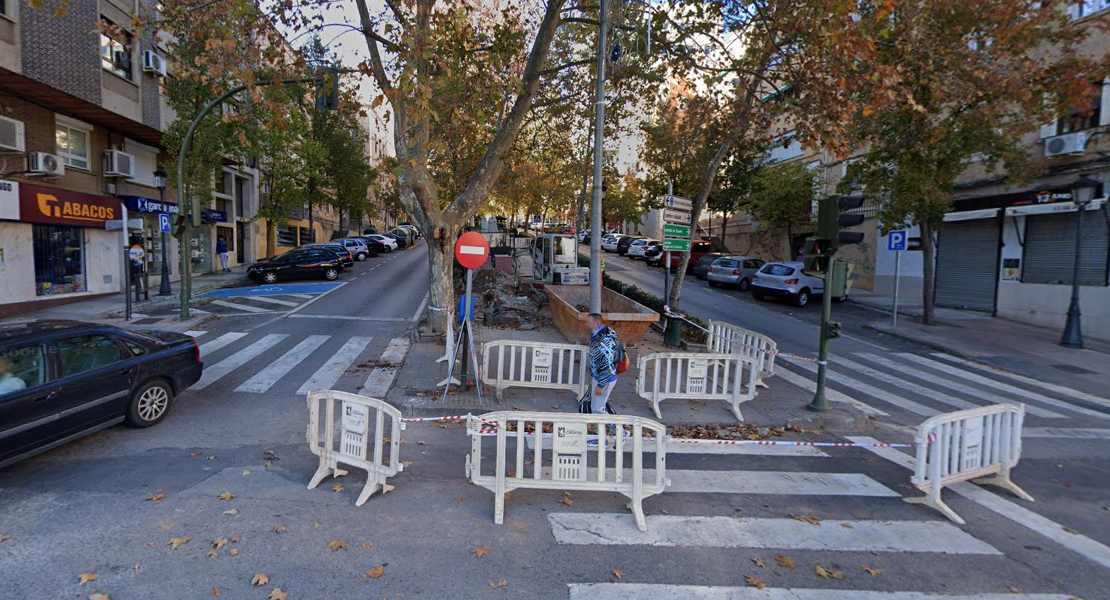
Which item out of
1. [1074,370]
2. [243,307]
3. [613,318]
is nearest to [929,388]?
[1074,370]

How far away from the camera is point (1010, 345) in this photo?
47.2 ft

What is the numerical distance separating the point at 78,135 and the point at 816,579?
2359 cm

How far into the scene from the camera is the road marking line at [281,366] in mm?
8883

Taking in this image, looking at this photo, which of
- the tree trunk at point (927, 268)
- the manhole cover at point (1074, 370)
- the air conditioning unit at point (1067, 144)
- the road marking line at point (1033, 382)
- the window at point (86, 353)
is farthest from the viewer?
the tree trunk at point (927, 268)

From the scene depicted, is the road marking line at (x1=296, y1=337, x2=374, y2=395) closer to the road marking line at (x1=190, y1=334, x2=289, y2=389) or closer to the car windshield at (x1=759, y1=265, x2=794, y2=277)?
the road marking line at (x1=190, y1=334, x2=289, y2=389)

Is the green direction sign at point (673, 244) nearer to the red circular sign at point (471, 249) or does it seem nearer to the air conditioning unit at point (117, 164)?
the red circular sign at point (471, 249)

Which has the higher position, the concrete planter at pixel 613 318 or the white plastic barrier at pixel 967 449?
the concrete planter at pixel 613 318

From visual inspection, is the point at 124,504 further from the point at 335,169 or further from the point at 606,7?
the point at 335,169

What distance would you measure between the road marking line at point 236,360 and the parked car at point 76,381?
1735mm

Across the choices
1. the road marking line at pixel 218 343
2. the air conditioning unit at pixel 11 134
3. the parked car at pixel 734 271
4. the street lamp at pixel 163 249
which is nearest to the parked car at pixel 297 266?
the street lamp at pixel 163 249

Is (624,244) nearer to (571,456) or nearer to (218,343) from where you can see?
(218,343)

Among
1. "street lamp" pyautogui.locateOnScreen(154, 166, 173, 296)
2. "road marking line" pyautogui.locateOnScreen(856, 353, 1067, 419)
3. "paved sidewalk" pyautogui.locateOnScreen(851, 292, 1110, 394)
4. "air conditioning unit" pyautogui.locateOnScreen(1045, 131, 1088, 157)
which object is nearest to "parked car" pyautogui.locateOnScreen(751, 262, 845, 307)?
"paved sidewalk" pyautogui.locateOnScreen(851, 292, 1110, 394)

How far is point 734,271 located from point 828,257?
683 inches

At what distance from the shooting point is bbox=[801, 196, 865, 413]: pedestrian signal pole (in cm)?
798
